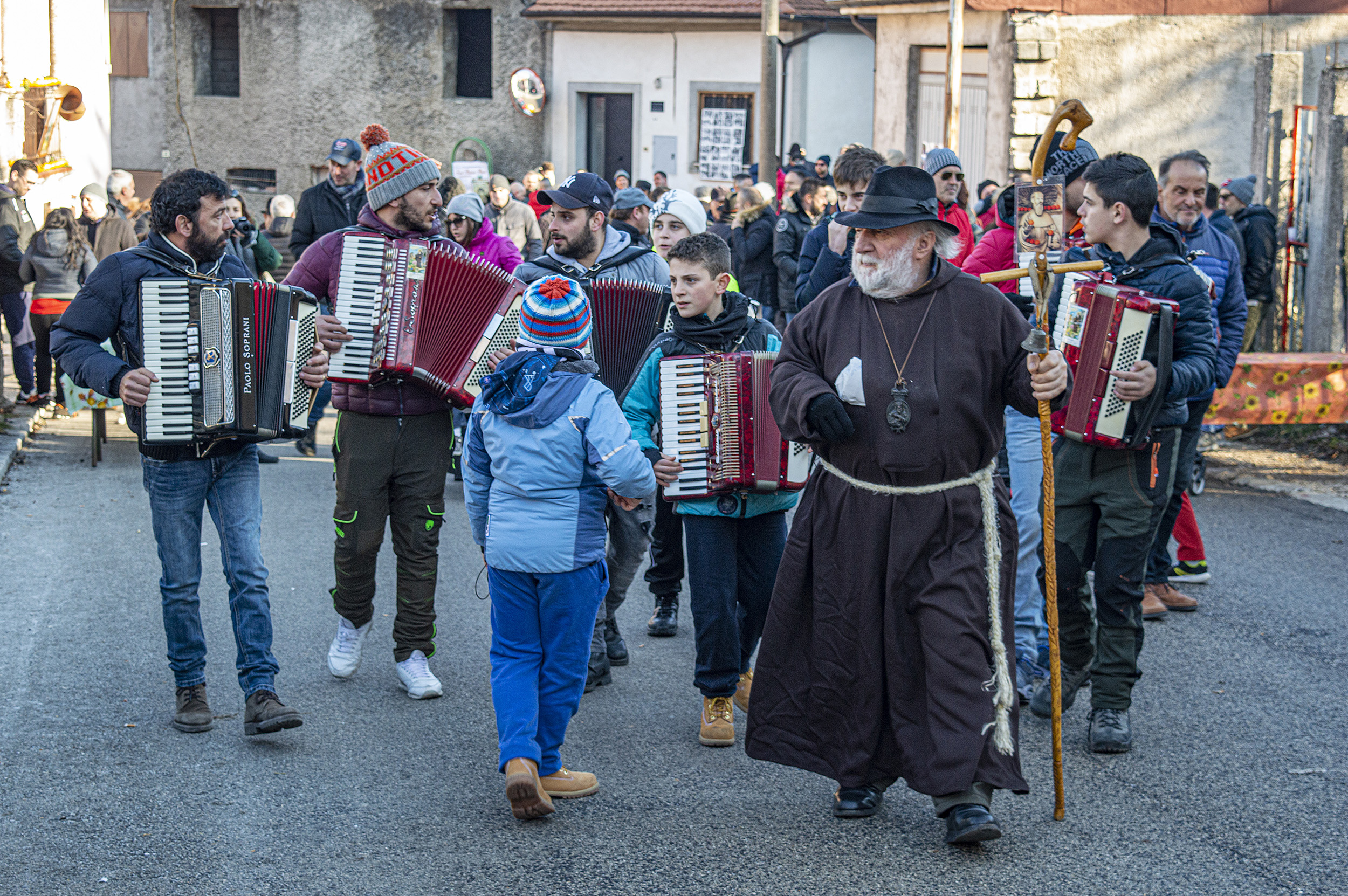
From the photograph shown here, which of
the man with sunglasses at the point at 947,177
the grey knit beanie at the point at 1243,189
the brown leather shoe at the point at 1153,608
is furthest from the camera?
the grey knit beanie at the point at 1243,189

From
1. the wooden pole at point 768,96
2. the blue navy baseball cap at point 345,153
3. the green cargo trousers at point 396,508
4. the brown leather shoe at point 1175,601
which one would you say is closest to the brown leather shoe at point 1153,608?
the brown leather shoe at point 1175,601

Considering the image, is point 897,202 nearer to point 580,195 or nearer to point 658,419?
point 658,419

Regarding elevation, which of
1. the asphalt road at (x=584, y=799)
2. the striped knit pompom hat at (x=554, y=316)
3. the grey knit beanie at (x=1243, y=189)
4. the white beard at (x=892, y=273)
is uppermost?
the grey knit beanie at (x=1243, y=189)

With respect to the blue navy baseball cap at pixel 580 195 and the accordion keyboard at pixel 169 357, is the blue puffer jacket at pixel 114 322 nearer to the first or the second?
the accordion keyboard at pixel 169 357

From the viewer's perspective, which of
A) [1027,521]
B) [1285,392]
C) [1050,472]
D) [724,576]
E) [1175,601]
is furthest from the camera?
[1285,392]

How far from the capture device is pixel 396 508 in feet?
19.3

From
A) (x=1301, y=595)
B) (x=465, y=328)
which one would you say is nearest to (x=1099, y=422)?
(x=465, y=328)

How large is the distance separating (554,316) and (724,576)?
1.28m

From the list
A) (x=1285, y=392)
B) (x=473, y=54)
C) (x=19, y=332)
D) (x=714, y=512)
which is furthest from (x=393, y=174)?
(x=473, y=54)

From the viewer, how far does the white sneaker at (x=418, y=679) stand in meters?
5.72

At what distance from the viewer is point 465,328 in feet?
18.5

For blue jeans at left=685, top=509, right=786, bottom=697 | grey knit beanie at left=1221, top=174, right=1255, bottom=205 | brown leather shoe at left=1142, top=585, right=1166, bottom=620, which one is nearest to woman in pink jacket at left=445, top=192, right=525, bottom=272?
blue jeans at left=685, top=509, right=786, bottom=697

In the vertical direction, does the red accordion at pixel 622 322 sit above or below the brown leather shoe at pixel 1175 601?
above

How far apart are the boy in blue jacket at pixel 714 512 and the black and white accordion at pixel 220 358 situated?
128 cm
